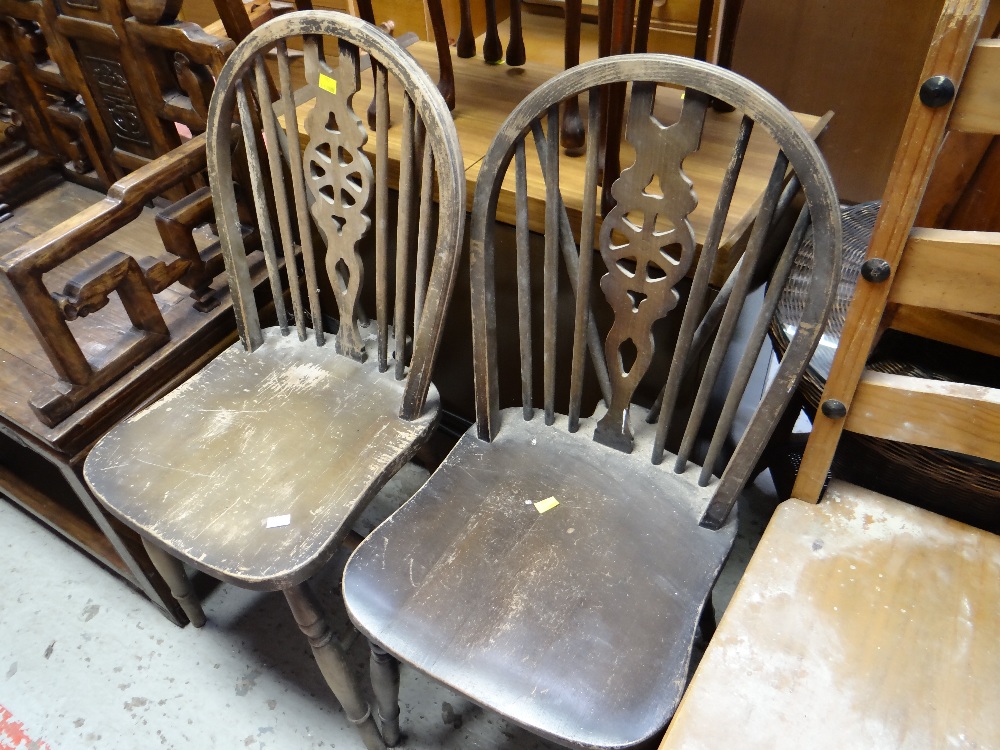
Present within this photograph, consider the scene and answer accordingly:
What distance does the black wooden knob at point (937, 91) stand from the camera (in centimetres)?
58

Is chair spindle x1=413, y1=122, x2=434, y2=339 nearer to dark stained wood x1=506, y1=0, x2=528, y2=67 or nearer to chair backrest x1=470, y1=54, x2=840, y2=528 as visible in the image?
chair backrest x1=470, y1=54, x2=840, y2=528

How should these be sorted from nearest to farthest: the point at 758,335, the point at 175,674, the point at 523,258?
1. the point at 758,335
2. the point at 523,258
3. the point at 175,674

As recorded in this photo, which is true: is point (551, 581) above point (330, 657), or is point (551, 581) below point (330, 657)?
above

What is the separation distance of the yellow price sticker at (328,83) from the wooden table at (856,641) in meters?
0.77

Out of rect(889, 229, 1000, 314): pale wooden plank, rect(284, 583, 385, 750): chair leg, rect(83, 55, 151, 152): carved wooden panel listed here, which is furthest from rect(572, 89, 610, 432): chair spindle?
rect(83, 55, 151, 152): carved wooden panel

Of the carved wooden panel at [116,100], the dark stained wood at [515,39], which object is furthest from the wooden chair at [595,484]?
the carved wooden panel at [116,100]

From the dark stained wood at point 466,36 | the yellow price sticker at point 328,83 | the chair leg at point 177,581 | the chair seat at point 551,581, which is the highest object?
the yellow price sticker at point 328,83

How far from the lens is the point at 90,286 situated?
1077mm

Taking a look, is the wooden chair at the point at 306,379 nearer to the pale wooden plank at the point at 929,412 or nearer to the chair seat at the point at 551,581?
the chair seat at the point at 551,581

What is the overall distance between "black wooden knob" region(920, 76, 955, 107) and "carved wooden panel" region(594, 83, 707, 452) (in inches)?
8.0

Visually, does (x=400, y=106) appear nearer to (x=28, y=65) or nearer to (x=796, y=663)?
(x=28, y=65)

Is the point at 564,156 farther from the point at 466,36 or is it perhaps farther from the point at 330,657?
the point at 330,657

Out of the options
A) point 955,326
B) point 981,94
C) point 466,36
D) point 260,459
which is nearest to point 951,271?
point 981,94

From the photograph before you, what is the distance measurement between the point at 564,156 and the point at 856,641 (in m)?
0.81
